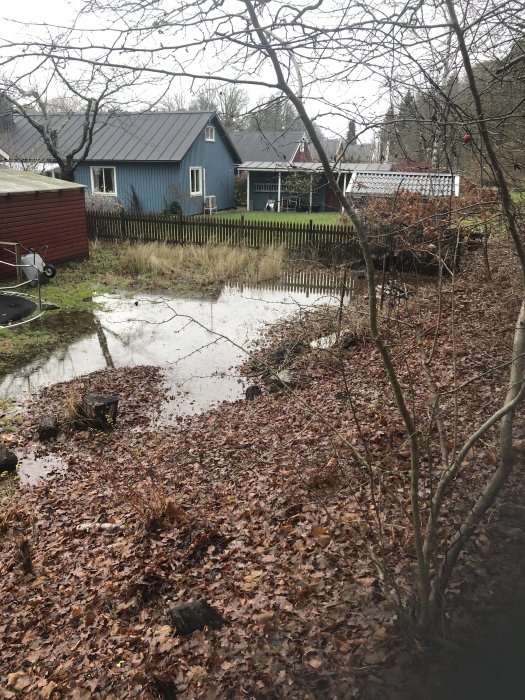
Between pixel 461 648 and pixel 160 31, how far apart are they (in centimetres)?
307

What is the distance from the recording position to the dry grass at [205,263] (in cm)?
1493

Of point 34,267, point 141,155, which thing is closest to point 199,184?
point 141,155

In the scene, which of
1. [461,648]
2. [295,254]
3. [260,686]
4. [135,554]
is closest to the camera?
[461,648]

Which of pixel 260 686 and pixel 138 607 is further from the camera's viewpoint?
pixel 138 607

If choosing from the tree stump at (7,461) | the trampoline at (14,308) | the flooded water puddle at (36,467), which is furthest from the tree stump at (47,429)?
the trampoline at (14,308)

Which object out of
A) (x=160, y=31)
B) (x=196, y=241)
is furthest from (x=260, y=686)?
(x=196, y=241)

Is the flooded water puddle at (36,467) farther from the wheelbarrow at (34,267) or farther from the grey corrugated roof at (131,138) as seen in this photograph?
the grey corrugated roof at (131,138)

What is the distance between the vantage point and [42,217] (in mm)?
14516

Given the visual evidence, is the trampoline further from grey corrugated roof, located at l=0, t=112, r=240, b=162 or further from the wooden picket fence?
grey corrugated roof, located at l=0, t=112, r=240, b=162

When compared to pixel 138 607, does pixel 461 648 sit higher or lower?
higher

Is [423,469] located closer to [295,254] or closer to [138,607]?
[138,607]

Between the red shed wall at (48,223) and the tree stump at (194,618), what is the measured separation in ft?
38.5

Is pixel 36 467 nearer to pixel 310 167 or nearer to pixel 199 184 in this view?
pixel 310 167

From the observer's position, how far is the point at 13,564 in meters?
4.42
